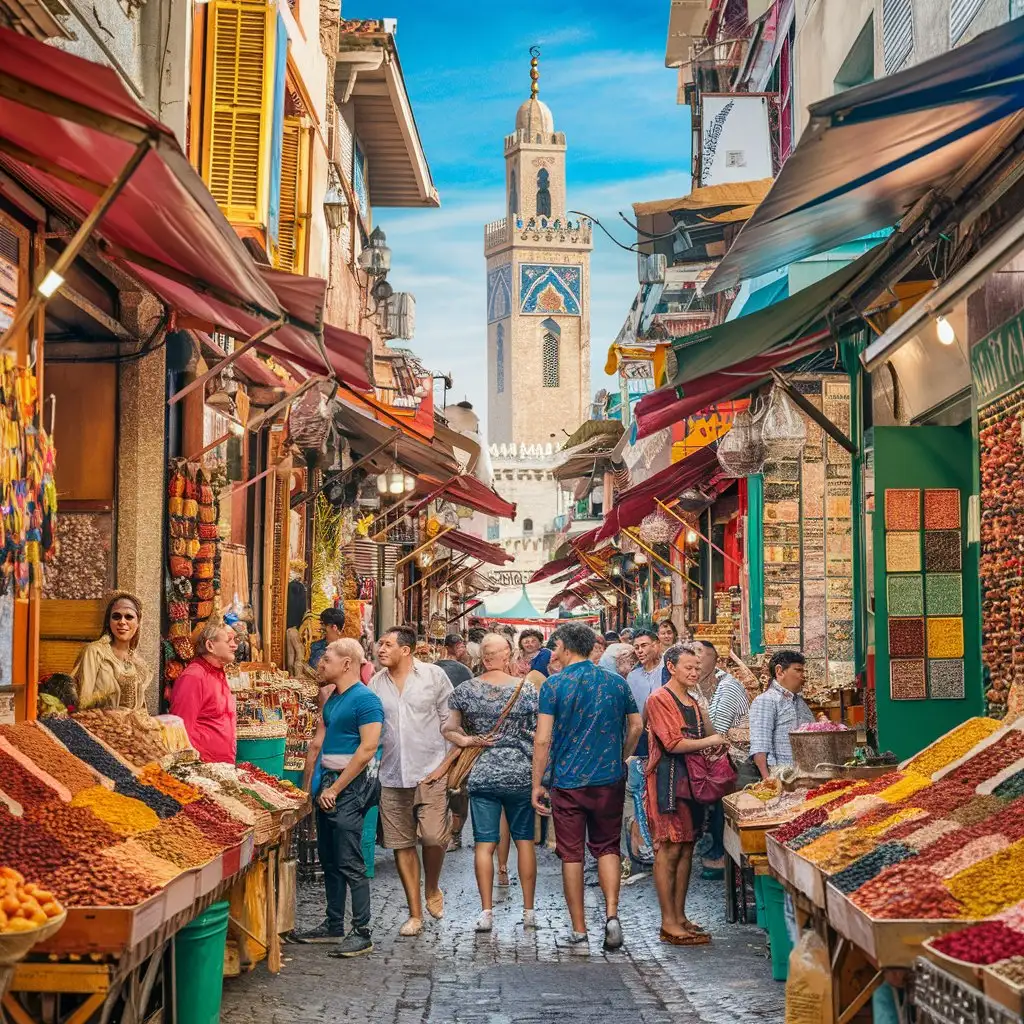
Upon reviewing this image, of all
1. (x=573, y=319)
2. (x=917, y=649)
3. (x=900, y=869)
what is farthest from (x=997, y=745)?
(x=573, y=319)

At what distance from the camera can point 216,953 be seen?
18.5 ft

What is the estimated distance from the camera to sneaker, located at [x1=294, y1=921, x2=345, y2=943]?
8.09 metres

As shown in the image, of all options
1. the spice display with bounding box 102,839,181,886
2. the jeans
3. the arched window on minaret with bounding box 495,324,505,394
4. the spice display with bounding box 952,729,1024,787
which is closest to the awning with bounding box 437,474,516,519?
the jeans

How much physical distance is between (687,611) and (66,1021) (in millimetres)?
18017

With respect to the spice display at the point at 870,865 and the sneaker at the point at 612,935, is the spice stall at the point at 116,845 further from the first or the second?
the spice display at the point at 870,865

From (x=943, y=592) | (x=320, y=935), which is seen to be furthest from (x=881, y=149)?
(x=320, y=935)

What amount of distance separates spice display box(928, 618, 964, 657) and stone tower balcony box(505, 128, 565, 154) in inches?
3787

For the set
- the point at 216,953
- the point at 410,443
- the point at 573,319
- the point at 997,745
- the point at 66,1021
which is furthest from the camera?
the point at 573,319

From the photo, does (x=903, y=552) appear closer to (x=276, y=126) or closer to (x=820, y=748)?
(x=820, y=748)

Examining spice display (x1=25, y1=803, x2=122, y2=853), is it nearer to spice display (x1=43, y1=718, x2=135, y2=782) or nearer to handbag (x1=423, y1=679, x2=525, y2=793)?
spice display (x1=43, y1=718, x2=135, y2=782)

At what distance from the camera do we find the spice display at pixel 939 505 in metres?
8.94

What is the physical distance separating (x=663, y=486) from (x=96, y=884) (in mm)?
11983

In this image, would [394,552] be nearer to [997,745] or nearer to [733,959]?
[733,959]

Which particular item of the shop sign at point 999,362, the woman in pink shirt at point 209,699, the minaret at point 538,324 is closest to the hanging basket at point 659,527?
the woman in pink shirt at point 209,699
